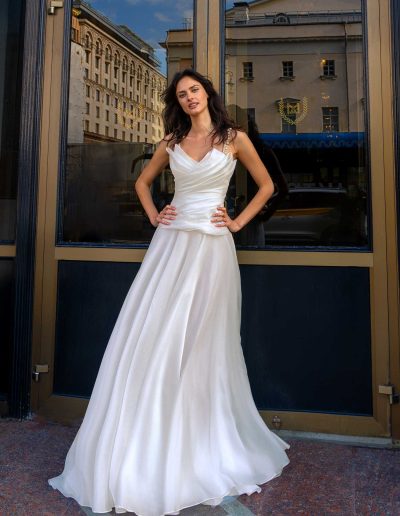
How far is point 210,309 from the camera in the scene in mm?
2279

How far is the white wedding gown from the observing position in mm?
2004

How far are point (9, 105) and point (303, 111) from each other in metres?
2.17

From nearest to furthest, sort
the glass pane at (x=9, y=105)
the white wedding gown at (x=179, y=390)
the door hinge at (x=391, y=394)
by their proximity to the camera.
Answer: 1. the white wedding gown at (x=179, y=390)
2. the door hinge at (x=391, y=394)
3. the glass pane at (x=9, y=105)

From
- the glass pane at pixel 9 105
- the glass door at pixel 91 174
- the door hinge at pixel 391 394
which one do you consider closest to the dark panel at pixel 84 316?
the glass door at pixel 91 174

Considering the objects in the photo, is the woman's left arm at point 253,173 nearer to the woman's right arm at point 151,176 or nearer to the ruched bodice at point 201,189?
the ruched bodice at point 201,189

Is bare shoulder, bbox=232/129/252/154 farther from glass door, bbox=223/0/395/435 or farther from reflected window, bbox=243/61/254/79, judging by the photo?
reflected window, bbox=243/61/254/79

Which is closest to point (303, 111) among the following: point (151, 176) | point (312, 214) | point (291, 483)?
point (312, 214)

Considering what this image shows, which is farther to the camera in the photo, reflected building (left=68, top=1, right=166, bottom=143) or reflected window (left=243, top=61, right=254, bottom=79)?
reflected building (left=68, top=1, right=166, bottom=143)

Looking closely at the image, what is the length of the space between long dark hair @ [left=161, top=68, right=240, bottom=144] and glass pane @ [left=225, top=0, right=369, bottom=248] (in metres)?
0.68

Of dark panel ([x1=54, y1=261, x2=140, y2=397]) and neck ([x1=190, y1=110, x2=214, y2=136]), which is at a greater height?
neck ([x1=190, y1=110, x2=214, y2=136])

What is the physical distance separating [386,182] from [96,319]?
2122mm

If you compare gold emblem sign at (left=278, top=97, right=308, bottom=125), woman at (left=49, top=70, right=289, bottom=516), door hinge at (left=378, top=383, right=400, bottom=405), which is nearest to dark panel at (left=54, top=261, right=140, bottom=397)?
woman at (left=49, top=70, right=289, bottom=516)

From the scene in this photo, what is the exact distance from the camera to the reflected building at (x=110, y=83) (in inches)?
131

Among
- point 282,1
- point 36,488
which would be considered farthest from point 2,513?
point 282,1
